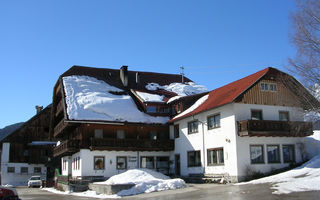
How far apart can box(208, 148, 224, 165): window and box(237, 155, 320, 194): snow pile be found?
3.97 metres

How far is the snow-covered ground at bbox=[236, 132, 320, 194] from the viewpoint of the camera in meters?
18.0

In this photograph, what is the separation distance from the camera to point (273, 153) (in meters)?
26.9

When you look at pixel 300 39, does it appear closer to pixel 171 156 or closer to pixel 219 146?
pixel 219 146

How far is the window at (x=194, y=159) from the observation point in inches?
1217

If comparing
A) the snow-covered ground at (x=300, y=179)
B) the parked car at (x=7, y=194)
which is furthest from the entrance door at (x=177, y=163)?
the parked car at (x=7, y=194)

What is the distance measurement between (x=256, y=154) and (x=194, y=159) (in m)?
6.85

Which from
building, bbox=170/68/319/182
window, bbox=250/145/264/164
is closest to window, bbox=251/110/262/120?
building, bbox=170/68/319/182

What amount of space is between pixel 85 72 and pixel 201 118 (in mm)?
17985

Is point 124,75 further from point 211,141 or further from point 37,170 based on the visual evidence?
point 37,170

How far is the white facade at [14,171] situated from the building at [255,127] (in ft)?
117

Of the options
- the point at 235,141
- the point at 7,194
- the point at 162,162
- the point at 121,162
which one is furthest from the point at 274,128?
the point at 7,194

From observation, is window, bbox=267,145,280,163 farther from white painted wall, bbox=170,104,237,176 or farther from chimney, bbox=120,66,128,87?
chimney, bbox=120,66,128,87

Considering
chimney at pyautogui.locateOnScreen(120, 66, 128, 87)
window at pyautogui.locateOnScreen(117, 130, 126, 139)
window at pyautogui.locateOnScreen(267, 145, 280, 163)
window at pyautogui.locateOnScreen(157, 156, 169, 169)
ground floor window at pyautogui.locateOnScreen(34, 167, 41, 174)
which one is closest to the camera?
window at pyautogui.locateOnScreen(267, 145, 280, 163)

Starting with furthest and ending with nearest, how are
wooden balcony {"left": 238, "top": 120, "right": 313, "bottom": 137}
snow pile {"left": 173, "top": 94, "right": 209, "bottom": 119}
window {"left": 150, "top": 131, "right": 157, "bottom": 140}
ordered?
window {"left": 150, "top": 131, "right": 157, "bottom": 140}
snow pile {"left": 173, "top": 94, "right": 209, "bottom": 119}
wooden balcony {"left": 238, "top": 120, "right": 313, "bottom": 137}
